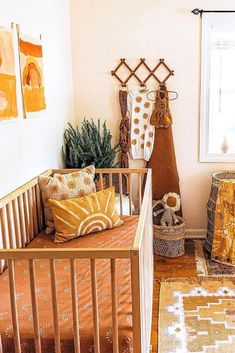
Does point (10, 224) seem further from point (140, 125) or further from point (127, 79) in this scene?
point (127, 79)

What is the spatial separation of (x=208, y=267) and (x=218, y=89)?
1.63 metres

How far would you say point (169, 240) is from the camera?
137 inches

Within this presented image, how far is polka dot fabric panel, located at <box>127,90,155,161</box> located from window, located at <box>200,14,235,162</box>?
19.0 inches

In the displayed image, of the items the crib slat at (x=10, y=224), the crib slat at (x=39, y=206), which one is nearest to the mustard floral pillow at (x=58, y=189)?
the crib slat at (x=39, y=206)

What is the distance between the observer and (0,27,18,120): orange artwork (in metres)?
2.18

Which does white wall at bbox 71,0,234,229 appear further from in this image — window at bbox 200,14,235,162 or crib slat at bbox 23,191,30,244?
crib slat at bbox 23,191,30,244

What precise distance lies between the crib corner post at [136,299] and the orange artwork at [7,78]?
3.78 ft

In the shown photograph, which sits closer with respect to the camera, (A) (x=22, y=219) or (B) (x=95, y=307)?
(B) (x=95, y=307)

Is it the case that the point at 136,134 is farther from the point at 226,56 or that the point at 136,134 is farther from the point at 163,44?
the point at 226,56

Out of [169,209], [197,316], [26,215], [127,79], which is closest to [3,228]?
[26,215]

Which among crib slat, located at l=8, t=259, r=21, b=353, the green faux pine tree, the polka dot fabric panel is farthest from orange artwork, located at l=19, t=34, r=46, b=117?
crib slat, located at l=8, t=259, r=21, b=353

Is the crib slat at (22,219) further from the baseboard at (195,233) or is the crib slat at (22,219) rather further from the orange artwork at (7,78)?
the baseboard at (195,233)

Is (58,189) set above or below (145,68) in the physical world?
below

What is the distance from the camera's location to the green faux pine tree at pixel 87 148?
133 inches
